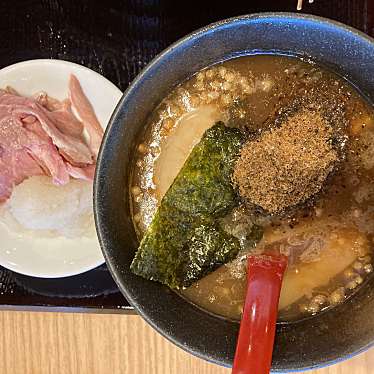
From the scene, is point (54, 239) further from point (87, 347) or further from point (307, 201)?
point (307, 201)

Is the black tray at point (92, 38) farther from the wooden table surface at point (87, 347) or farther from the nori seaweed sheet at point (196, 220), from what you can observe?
the nori seaweed sheet at point (196, 220)

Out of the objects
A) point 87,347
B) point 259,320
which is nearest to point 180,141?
point 259,320

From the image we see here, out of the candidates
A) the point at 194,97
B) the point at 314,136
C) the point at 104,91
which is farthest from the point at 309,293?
the point at 104,91

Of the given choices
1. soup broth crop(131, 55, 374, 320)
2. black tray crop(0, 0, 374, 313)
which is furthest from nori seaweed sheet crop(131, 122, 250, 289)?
black tray crop(0, 0, 374, 313)

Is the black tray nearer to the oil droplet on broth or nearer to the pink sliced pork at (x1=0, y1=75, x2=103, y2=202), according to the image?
the pink sliced pork at (x1=0, y1=75, x2=103, y2=202)

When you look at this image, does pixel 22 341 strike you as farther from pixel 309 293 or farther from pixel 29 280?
pixel 309 293

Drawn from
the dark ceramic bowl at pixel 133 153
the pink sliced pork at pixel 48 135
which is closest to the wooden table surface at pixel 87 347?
the dark ceramic bowl at pixel 133 153
